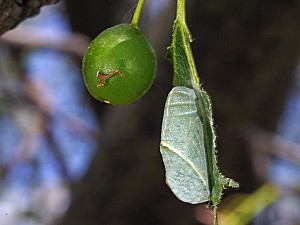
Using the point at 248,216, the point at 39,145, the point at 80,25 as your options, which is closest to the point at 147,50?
the point at 248,216

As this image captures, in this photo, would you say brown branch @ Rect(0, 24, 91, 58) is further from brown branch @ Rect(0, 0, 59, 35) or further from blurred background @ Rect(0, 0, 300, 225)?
brown branch @ Rect(0, 0, 59, 35)

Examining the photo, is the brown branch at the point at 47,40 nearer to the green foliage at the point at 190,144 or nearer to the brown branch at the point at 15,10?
the brown branch at the point at 15,10

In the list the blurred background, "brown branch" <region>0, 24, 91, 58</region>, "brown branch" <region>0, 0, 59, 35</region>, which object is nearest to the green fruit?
"brown branch" <region>0, 0, 59, 35</region>

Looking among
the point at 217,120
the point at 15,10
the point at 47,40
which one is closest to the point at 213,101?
the point at 217,120

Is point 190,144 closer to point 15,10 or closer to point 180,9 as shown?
point 180,9

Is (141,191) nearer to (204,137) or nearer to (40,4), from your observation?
(40,4)

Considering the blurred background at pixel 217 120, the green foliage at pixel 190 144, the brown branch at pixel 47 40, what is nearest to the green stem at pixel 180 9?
the green foliage at pixel 190 144
